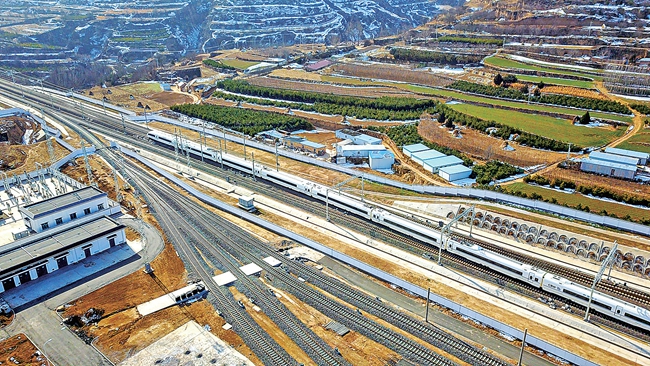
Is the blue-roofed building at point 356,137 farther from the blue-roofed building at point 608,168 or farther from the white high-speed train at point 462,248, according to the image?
the blue-roofed building at point 608,168

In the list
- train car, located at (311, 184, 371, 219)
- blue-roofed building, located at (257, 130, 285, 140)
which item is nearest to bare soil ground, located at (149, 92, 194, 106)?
blue-roofed building, located at (257, 130, 285, 140)

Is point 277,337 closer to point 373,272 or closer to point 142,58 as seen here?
point 373,272

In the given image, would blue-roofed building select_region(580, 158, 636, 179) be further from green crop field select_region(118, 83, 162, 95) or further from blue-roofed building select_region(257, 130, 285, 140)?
green crop field select_region(118, 83, 162, 95)

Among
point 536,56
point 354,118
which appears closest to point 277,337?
point 354,118

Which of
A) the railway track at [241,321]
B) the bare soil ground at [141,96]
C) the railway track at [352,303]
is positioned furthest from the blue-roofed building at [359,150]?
the bare soil ground at [141,96]

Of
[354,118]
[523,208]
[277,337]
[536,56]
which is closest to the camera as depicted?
[277,337]
